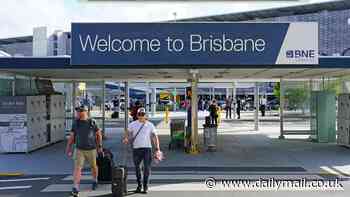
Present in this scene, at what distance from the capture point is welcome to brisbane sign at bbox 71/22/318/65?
1380 cm

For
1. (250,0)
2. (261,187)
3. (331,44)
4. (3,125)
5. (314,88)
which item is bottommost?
(261,187)

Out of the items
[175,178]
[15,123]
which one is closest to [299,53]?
[175,178]

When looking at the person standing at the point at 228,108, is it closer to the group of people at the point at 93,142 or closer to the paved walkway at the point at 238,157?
the paved walkway at the point at 238,157

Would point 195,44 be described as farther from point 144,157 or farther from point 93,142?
point 93,142

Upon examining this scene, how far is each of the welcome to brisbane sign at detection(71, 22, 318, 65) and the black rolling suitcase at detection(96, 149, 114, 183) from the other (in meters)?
3.47

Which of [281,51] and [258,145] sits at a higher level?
[281,51]

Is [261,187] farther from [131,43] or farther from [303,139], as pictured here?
[303,139]

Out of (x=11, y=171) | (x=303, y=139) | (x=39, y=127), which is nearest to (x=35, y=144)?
(x=39, y=127)

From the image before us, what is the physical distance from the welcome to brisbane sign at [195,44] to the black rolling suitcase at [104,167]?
3.47m

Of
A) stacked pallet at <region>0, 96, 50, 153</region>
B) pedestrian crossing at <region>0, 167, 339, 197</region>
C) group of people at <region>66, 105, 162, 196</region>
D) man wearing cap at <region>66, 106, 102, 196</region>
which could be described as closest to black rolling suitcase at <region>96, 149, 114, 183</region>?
pedestrian crossing at <region>0, 167, 339, 197</region>

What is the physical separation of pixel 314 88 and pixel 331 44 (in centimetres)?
7735

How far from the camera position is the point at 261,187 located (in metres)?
11.1

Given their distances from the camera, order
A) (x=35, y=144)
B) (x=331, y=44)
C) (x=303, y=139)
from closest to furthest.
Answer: (x=35, y=144), (x=303, y=139), (x=331, y=44)

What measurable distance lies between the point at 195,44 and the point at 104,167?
14.8 ft
